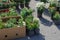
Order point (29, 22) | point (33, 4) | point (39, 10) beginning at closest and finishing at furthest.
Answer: point (29, 22) → point (39, 10) → point (33, 4)

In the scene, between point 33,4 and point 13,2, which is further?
point 33,4

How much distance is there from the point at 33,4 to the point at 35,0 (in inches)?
35.0

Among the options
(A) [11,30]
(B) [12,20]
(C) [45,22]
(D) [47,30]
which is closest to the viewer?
(A) [11,30]

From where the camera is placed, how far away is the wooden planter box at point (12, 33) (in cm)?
1226

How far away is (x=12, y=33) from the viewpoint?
1241 centimetres

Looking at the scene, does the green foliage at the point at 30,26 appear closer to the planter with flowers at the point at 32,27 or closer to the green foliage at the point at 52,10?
the planter with flowers at the point at 32,27

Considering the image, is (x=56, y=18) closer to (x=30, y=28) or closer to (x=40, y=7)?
(x=40, y=7)

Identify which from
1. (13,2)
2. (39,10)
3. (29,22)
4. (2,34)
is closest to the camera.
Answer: (2,34)

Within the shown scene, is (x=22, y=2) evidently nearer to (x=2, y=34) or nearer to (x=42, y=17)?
(x=42, y=17)

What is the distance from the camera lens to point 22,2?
16.6 meters

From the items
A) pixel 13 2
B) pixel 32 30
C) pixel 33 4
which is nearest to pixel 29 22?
pixel 32 30

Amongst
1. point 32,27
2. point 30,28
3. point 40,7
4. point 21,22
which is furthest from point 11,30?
point 40,7

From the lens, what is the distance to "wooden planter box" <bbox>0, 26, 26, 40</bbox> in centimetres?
1226

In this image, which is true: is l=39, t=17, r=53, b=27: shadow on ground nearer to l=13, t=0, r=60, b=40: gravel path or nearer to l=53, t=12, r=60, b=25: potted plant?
l=13, t=0, r=60, b=40: gravel path
